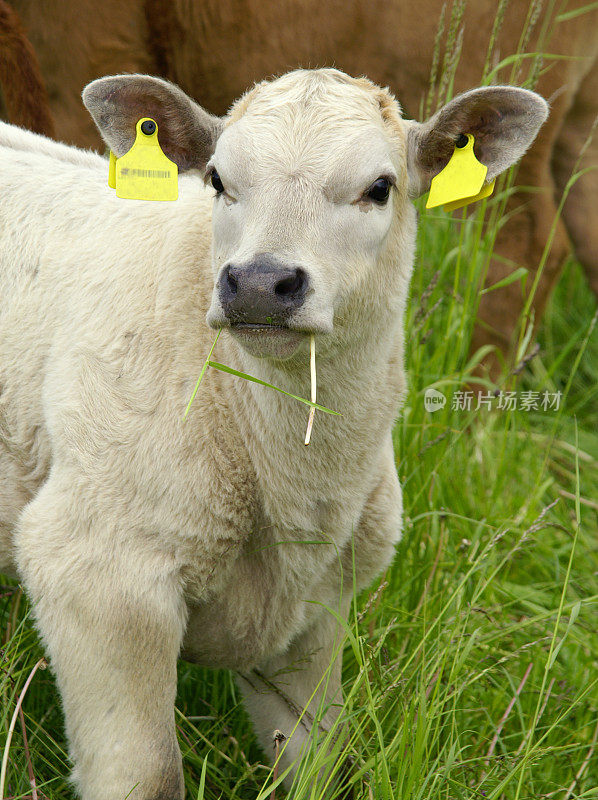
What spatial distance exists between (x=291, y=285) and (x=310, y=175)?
367 millimetres

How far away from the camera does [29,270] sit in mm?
3086

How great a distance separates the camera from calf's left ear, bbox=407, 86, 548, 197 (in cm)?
273

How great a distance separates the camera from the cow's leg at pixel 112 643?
256 centimetres

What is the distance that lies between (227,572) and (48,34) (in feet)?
10.8

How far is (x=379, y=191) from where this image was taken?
2.63 meters

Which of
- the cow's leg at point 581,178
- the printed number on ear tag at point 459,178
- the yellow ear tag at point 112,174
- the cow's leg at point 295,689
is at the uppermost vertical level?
the cow's leg at point 581,178

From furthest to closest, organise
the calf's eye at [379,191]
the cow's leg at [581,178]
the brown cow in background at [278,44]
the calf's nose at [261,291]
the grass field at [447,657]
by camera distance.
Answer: the cow's leg at [581,178], the brown cow in background at [278,44], the grass field at [447,657], the calf's eye at [379,191], the calf's nose at [261,291]

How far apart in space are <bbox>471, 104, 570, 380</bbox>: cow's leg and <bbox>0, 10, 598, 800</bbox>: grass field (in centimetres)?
87

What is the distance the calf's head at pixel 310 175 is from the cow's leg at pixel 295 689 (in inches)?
39.7

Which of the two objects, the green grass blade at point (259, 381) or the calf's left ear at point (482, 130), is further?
the calf's left ear at point (482, 130)

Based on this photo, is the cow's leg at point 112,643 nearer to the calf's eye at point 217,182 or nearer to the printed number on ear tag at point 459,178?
the calf's eye at point 217,182

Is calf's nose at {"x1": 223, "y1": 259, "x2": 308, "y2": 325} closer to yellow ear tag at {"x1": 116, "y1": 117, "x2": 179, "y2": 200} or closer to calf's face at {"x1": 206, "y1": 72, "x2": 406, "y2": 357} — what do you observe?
calf's face at {"x1": 206, "y1": 72, "x2": 406, "y2": 357}

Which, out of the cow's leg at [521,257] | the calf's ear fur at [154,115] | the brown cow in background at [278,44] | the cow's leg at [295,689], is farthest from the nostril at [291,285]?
the cow's leg at [521,257]

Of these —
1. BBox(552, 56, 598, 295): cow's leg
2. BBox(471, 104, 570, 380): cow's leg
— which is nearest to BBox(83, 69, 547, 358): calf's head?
BBox(471, 104, 570, 380): cow's leg
